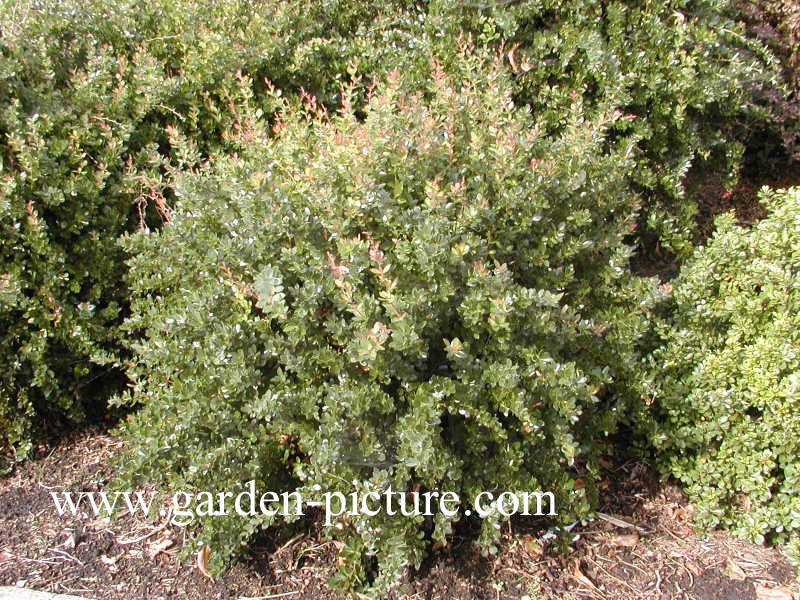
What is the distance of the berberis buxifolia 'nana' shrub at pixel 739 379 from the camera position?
284 centimetres

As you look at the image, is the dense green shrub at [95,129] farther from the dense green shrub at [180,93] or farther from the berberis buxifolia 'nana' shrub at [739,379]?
the berberis buxifolia 'nana' shrub at [739,379]

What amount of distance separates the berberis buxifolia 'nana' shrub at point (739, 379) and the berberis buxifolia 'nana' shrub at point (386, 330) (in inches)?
9.0

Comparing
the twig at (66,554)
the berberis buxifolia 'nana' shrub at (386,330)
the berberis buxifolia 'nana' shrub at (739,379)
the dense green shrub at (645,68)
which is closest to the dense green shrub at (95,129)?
the berberis buxifolia 'nana' shrub at (386,330)

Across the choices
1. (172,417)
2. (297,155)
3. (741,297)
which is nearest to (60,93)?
(297,155)

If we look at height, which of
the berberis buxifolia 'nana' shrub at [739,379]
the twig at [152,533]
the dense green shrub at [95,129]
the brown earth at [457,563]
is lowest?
the brown earth at [457,563]

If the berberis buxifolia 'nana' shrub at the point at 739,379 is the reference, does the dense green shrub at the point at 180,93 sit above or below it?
above

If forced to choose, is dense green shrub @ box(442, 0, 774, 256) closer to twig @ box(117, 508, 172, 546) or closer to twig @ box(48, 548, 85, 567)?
twig @ box(117, 508, 172, 546)

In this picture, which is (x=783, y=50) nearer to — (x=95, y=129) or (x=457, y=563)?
(x=457, y=563)

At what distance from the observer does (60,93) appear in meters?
3.72

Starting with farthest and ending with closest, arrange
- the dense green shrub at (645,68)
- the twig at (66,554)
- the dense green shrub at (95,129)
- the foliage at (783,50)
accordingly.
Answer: the foliage at (783,50) < the dense green shrub at (645,68) < the dense green shrub at (95,129) < the twig at (66,554)

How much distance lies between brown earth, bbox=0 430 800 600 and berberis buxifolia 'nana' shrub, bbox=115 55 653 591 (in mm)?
211

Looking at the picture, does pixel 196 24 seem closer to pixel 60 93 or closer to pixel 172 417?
pixel 60 93

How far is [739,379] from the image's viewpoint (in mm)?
2965

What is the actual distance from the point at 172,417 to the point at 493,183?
60.2 inches
